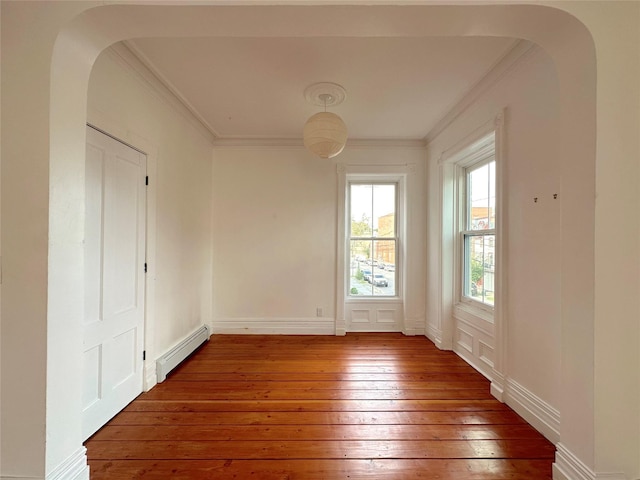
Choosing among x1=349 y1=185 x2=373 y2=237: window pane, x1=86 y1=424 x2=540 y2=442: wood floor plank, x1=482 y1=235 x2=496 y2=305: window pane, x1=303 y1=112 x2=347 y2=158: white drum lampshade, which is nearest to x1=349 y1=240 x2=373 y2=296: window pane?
x1=349 y1=185 x2=373 y2=237: window pane

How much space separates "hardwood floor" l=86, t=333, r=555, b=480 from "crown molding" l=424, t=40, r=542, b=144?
2613 millimetres

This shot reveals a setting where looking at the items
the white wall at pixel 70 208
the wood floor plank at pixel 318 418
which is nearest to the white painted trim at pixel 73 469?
the white wall at pixel 70 208

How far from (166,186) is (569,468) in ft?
11.4

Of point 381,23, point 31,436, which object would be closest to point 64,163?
point 31,436

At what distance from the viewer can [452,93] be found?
104 inches

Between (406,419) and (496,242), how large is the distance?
1570mm

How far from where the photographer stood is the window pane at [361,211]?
4.03 m

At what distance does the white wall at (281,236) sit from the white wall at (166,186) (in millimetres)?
261

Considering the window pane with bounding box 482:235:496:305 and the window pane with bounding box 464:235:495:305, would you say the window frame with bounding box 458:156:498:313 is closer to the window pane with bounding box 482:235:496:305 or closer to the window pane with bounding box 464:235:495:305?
the window pane with bounding box 464:235:495:305

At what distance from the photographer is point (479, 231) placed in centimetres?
288

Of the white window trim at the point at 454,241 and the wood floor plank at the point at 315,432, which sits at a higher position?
the white window trim at the point at 454,241

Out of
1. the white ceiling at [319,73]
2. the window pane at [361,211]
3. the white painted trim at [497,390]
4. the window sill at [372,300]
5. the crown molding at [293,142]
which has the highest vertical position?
the white ceiling at [319,73]

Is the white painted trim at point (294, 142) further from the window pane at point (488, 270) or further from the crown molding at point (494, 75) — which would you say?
the window pane at point (488, 270)

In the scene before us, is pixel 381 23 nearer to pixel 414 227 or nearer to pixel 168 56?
pixel 168 56
